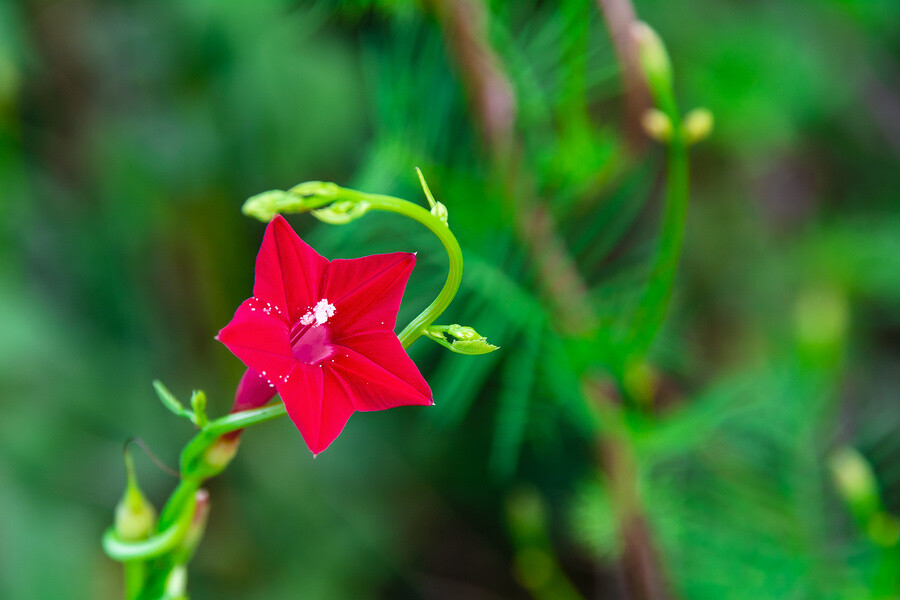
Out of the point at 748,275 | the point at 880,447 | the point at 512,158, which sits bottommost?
the point at 880,447

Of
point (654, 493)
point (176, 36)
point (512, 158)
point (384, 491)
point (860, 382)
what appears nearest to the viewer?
point (512, 158)

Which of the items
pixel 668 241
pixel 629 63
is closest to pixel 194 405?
pixel 668 241

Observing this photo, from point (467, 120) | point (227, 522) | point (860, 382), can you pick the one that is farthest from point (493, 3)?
point (860, 382)

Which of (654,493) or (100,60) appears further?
(100,60)

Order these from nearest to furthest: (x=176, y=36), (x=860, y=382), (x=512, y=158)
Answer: (x=512, y=158) → (x=176, y=36) → (x=860, y=382)

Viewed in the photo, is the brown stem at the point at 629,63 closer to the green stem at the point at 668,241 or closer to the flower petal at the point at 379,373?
the green stem at the point at 668,241

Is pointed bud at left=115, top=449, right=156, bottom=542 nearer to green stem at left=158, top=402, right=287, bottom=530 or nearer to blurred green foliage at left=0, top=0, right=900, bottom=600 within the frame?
green stem at left=158, top=402, right=287, bottom=530

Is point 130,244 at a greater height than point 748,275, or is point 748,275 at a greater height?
point 130,244

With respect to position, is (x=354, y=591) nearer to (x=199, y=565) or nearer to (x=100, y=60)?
(x=199, y=565)
